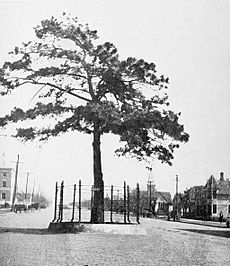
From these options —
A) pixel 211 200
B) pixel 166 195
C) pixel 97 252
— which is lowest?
pixel 97 252

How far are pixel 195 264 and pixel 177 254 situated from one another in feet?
2.98

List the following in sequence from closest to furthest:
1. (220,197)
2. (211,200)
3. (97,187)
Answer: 1. (97,187)
2. (220,197)
3. (211,200)

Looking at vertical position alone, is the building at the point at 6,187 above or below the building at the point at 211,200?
above

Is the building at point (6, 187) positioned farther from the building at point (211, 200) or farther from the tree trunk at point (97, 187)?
the tree trunk at point (97, 187)

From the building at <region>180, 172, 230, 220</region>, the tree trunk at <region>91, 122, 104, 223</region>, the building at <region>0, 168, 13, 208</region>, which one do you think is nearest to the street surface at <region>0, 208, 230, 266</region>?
the tree trunk at <region>91, 122, 104, 223</region>

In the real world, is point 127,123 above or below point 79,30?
below

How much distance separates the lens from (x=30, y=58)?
11008mm

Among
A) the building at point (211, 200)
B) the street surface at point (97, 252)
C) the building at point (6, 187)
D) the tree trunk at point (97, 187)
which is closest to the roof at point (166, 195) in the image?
the building at point (211, 200)

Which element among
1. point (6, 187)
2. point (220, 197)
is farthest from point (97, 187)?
point (6, 187)

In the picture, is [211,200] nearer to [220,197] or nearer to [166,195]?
[220,197]

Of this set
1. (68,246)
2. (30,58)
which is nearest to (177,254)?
(68,246)

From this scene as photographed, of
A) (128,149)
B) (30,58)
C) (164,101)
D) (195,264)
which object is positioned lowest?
(195,264)

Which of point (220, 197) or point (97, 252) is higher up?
point (220, 197)

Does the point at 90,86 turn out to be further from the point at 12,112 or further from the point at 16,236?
the point at 16,236
